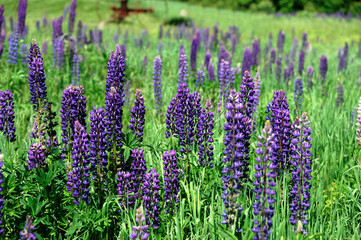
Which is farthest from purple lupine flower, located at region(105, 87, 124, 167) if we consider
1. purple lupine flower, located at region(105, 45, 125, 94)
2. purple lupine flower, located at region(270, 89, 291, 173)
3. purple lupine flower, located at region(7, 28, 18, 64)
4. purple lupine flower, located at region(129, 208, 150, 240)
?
purple lupine flower, located at region(7, 28, 18, 64)

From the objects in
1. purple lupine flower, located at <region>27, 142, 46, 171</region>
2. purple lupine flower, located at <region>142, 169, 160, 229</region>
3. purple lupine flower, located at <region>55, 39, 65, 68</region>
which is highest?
purple lupine flower, located at <region>55, 39, 65, 68</region>

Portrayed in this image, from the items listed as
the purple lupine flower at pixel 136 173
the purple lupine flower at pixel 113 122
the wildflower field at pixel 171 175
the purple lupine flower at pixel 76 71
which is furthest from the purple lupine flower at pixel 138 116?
the purple lupine flower at pixel 76 71

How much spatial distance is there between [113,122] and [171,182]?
22.5 inches

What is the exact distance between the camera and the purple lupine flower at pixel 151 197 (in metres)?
2.30

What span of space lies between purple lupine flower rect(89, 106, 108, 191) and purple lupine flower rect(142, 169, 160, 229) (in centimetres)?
32

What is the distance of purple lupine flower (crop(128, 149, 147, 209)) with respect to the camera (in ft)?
7.85

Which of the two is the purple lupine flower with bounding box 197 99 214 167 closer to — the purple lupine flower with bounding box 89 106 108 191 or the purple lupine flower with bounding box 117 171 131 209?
the purple lupine flower with bounding box 117 171 131 209


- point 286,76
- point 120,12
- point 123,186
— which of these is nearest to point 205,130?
point 123,186

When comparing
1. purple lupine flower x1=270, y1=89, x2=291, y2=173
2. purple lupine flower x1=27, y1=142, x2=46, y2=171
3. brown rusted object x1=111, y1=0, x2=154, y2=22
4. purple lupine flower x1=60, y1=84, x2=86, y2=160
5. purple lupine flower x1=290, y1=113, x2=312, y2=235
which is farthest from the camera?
brown rusted object x1=111, y1=0, x2=154, y2=22

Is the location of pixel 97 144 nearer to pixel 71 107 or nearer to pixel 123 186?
pixel 123 186

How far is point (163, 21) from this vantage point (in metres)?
19.6

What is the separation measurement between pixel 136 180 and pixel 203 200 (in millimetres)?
485

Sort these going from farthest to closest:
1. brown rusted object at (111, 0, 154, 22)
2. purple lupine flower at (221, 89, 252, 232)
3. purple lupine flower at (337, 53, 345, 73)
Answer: brown rusted object at (111, 0, 154, 22) < purple lupine flower at (337, 53, 345, 73) < purple lupine flower at (221, 89, 252, 232)

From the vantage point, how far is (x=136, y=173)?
2.41 m
